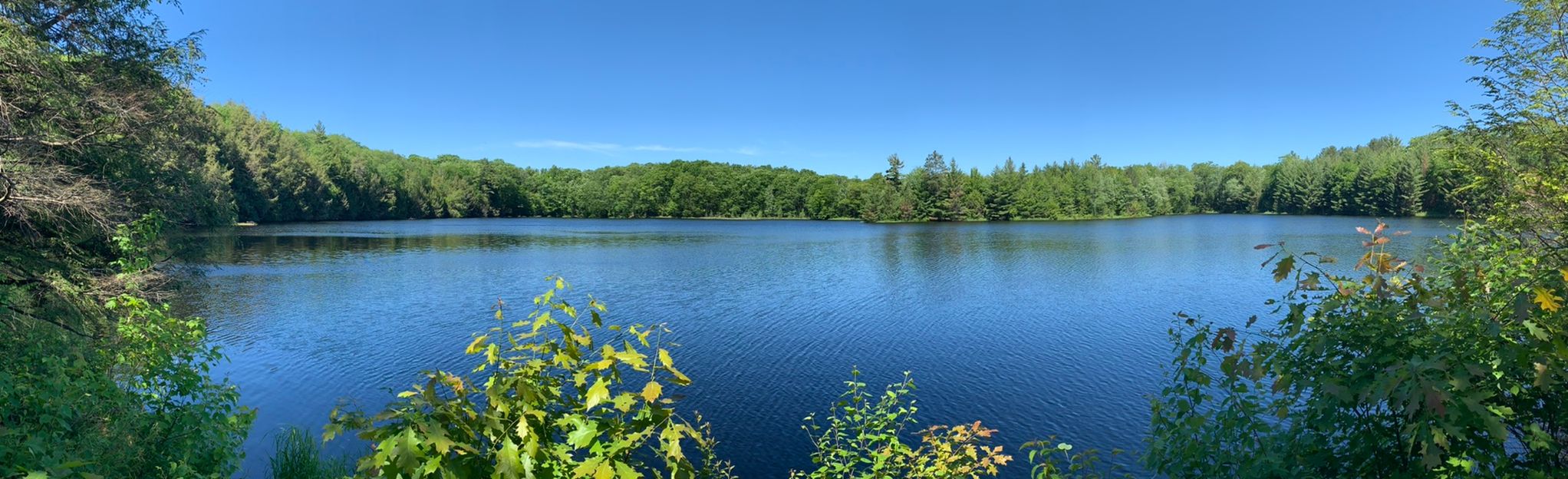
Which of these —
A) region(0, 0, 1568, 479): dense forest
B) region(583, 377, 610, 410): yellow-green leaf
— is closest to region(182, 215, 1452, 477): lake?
region(0, 0, 1568, 479): dense forest

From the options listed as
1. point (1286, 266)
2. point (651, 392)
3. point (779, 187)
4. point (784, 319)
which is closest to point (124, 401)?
point (651, 392)

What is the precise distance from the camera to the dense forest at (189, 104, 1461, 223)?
82938 mm

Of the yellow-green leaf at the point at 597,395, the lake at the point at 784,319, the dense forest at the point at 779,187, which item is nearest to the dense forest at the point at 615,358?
the yellow-green leaf at the point at 597,395

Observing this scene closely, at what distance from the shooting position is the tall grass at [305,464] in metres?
9.97

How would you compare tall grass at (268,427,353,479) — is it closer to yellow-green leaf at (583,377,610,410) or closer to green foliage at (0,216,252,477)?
green foliage at (0,216,252,477)

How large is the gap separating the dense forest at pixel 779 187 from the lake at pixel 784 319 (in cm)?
3706

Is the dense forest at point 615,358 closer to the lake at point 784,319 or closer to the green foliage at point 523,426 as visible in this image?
the green foliage at point 523,426

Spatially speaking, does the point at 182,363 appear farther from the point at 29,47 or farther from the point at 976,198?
the point at 976,198

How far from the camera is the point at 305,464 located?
33.6 ft

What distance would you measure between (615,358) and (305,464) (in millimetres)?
10597

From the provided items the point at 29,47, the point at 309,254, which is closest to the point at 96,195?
the point at 29,47

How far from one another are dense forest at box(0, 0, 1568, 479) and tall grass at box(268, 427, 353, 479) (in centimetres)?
8

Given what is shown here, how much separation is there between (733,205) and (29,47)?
122 meters

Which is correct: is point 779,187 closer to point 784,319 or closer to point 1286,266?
point 784,319
